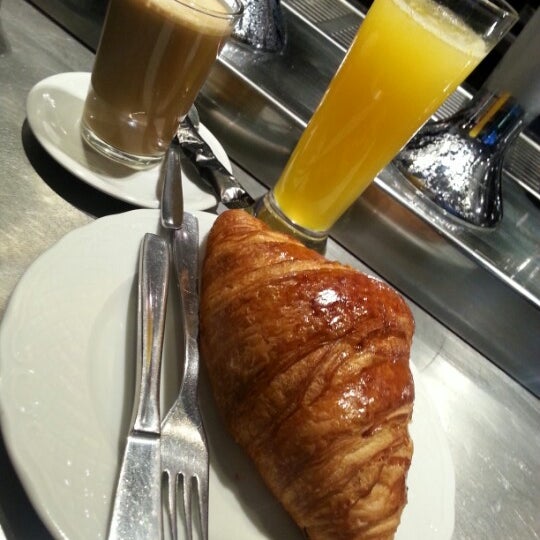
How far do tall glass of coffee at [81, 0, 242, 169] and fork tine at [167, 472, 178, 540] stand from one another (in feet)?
1.78

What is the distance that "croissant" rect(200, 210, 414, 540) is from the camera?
605 millimetres

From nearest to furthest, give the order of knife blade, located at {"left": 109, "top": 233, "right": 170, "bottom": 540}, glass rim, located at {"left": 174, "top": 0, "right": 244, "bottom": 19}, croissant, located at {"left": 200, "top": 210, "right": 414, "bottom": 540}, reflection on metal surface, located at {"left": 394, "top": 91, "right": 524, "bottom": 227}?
knife blade, located at {"left": 109, "top": 233, "right": 170, "bottom": 540}
croissant, located at {"left": 200, "top": 210, "right": 414, "bottom": 540}
glass rim, located at {"left": 174, "top": 0, "right": 244, "bottom": 19}
reflection on metal surface, located at {"left": 394, "top": 91, "right": 524, "bottom": 227}

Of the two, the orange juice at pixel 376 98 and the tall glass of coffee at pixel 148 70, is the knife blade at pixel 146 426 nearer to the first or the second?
the tall glass of coffee at pixel 148 70

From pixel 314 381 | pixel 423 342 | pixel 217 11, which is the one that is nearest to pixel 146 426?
pixel 314 381

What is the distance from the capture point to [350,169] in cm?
99

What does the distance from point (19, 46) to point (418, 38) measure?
27.9 inches

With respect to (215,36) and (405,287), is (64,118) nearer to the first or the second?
(215,36)

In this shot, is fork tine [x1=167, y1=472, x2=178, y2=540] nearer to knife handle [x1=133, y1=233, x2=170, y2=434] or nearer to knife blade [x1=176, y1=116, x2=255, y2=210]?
knife handle [x1=133, y1=233, x2=170, y2=434]

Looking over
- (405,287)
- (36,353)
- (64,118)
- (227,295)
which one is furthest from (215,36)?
(405,287)

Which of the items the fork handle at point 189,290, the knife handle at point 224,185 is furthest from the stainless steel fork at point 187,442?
the knife handle at point 224,185

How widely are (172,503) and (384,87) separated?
0.66 meters

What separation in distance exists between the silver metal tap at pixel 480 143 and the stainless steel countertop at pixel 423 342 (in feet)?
0.88

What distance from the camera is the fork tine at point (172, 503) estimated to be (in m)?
0.51

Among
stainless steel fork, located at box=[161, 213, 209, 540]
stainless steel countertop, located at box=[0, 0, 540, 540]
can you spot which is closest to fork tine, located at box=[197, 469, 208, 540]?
stainless steel fork, located at box=[161, 213, 209, 540]
